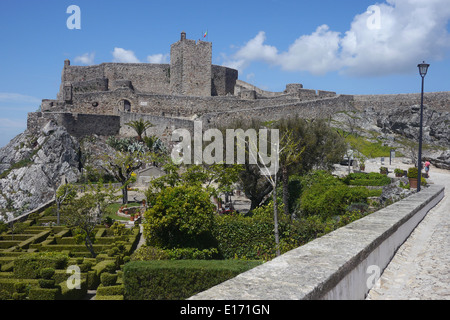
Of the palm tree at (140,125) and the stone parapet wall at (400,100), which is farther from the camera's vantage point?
the stone parapet wall at (400,100)

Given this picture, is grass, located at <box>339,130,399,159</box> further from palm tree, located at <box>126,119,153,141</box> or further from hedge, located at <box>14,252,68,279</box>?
hedge, located at <box>14,252,68,279</box>

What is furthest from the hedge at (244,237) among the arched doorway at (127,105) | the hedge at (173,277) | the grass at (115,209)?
the arched doorway at (127,105)

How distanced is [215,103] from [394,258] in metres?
37.4

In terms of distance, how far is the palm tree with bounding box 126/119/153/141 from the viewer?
3794 cm

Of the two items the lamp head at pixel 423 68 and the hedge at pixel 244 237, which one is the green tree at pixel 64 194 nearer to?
the hedge at pixel 244 237

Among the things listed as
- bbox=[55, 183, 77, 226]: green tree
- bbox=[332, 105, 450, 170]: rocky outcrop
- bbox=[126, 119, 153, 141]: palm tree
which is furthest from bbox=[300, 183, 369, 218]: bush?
bbox=[332, 105, 450, 170]: rocky outcrop

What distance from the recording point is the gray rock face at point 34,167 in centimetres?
3141

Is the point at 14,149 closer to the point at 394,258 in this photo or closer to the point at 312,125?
the point at 312,125

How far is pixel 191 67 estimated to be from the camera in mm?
45719

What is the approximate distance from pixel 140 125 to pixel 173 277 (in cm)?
2782

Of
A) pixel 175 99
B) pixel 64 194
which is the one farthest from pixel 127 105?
pixel 64 194

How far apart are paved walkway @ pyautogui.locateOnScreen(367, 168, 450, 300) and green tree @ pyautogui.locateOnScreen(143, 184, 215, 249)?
9017 mm

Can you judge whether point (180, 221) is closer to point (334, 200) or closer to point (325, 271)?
point (334, 200)

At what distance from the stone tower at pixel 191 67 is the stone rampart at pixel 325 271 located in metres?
41.3
